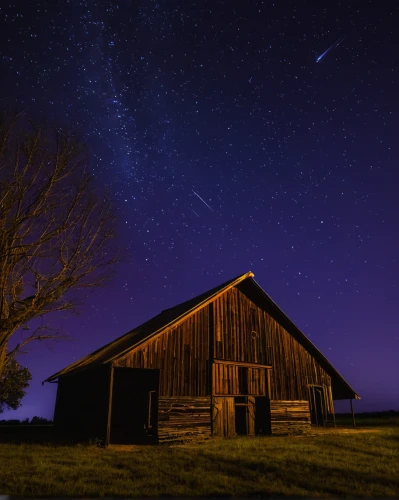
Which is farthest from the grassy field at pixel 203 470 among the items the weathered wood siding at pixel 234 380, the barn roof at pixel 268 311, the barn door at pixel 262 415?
the barn roof at pixel 268 311

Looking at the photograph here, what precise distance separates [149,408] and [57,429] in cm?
1208

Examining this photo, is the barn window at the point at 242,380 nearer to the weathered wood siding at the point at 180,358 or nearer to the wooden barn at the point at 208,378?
the wooden barn at the point at 208,378

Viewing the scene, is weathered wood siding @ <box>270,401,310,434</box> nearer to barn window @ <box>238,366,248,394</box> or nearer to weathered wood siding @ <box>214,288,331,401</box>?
weathered wood siding @ <box>214,288,331,401</box>

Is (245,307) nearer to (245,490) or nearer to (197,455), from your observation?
(197,455)

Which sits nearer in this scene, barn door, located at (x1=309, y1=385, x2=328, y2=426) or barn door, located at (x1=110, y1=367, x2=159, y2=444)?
barn door, located at (x1=110, y1=367, x2=159, y2=444)

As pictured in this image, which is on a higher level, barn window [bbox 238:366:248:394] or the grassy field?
barn window [bbox 238:366:248:394]

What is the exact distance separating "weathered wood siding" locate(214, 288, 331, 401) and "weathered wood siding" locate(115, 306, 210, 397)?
986mm

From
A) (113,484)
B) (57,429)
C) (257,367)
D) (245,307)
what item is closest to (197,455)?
(113,484)

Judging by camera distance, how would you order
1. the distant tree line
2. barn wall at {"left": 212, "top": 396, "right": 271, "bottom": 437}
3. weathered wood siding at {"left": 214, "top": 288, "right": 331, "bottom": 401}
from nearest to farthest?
barn wall at {"left": 212, "top": 396, "right": 271, "bottom": 437}
weathered wood siding at {"left": 214, "top": 288, "right": 331, "bottom": 401}
the distant tree line

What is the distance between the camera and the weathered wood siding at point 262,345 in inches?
864

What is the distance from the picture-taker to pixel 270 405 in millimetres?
22391

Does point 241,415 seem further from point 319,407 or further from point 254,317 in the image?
point 319,407

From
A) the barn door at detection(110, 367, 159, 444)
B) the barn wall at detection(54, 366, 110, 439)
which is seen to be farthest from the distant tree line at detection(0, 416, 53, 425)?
the barn door at detection(110, 367, 159, 444)

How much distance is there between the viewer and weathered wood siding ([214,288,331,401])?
72.0 ft
